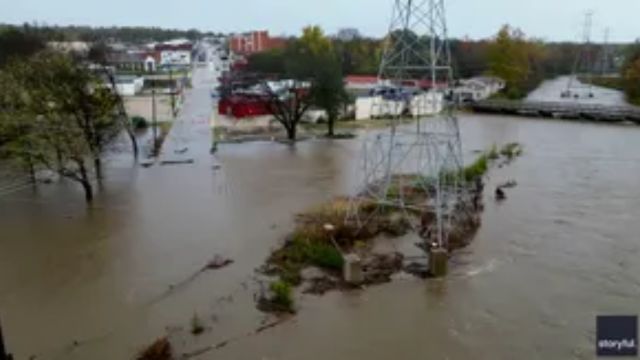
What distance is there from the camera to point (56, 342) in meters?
10.4

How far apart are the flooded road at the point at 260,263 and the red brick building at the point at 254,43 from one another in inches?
3498

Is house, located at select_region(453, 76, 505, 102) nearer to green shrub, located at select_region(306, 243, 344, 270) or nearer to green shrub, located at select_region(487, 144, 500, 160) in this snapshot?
green shrub, located at select_region(487, 144, 500, 160)

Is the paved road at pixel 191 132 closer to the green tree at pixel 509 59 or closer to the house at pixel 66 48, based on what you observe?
the house at pixel 66 48

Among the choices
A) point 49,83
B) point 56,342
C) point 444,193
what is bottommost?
point 56,342

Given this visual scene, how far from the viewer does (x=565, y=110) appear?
42.8 meters

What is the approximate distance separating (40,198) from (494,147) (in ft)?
61.2

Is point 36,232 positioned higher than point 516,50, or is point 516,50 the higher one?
point 516,50

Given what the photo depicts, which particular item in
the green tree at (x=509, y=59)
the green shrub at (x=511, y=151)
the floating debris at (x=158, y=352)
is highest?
the green tree at (x=509, y=59)

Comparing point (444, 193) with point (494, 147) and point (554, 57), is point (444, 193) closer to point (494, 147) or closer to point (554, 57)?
point (494, 147)

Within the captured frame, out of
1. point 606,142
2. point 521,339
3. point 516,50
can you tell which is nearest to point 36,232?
point 521,339

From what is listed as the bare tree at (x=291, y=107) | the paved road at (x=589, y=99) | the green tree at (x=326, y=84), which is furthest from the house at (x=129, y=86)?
the paved road at (x=589, y=99)

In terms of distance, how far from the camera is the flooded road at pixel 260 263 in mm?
10383

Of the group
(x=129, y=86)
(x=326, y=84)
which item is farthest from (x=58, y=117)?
(x=129, y=86)

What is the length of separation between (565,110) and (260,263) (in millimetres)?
34310
